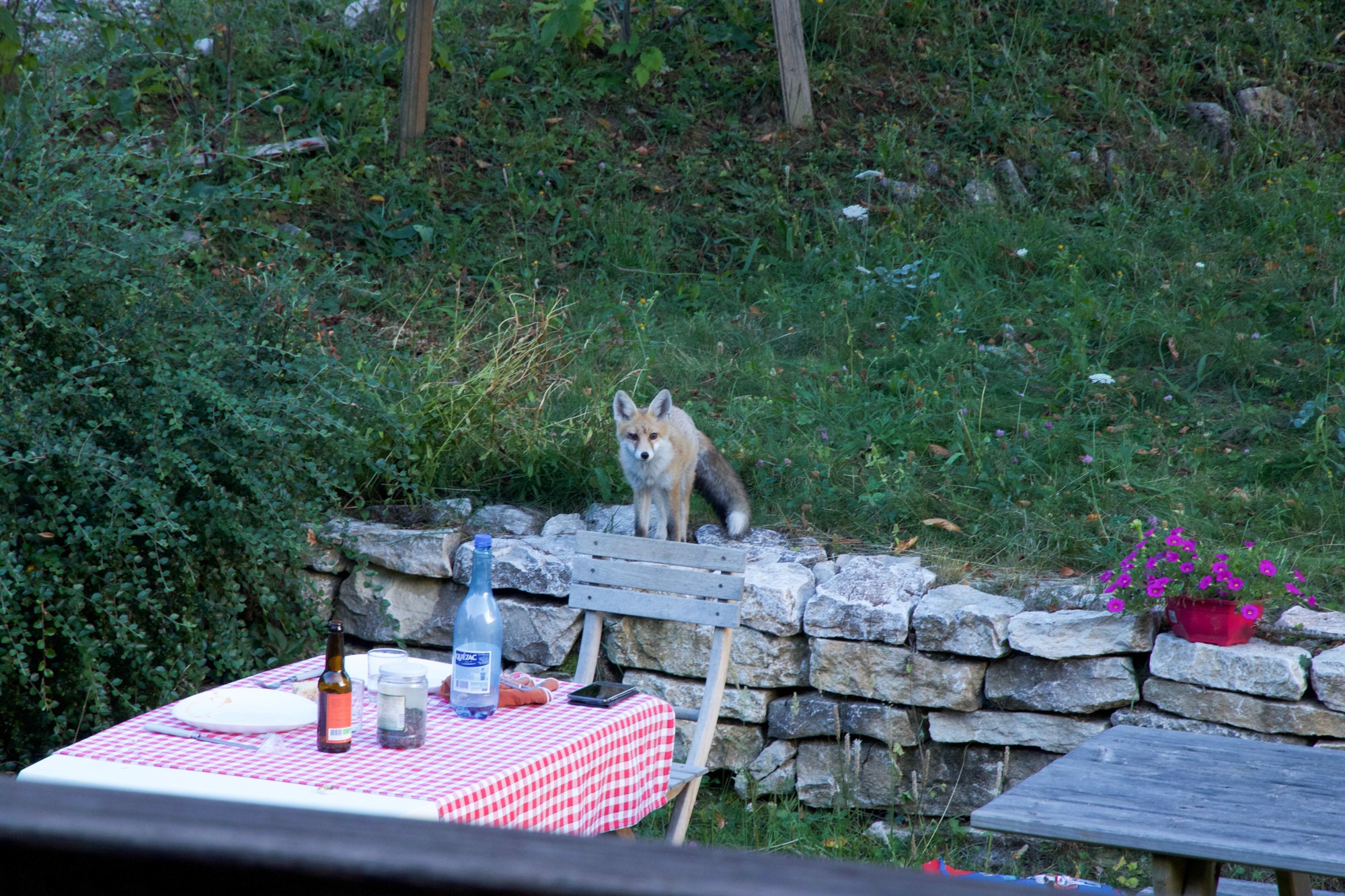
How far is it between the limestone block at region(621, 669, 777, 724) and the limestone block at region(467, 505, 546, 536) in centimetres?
86

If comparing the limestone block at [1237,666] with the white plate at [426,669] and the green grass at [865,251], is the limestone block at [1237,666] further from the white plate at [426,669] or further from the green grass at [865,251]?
the white plate at [426,669]

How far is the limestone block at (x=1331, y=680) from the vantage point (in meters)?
4.09

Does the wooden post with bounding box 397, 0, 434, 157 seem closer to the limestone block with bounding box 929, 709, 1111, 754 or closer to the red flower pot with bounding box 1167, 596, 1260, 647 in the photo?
the limestone block with bounding box 929, 709, 1111, 754

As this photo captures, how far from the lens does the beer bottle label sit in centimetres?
266

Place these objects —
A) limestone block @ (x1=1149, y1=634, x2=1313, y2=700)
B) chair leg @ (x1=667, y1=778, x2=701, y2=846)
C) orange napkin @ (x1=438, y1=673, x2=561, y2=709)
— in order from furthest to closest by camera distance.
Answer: limestone block @ (x1=1149, y1=634, x2=1313, y2=700)
chair leg @ (x1=667, y1=778, x2=701, y2=846)
orange napkin @ (x1=438, y1=673, x2=561, y2=709)

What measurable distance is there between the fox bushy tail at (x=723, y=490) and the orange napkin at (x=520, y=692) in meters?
2.05

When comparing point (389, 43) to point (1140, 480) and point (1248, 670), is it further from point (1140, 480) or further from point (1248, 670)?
point (1248, 670)

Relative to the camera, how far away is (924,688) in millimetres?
4625

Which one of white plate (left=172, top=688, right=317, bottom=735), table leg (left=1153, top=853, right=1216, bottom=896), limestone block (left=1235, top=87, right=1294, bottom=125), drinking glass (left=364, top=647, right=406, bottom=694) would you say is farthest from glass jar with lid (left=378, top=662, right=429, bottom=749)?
limestone block (left=1235, top=87, right=1294, bottom=125)

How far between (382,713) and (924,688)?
2511mm

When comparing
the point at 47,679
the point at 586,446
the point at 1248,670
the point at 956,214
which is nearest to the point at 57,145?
the point at 47,679

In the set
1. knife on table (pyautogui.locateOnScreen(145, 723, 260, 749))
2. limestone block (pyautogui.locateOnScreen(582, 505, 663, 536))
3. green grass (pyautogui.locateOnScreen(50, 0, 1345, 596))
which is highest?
green grass (pyautogui.locateOnScreen(50, 0, 1345, 596))

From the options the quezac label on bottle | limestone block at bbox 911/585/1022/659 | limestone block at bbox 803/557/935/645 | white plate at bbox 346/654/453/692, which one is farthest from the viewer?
limestone block at bbox 803/557/935/645

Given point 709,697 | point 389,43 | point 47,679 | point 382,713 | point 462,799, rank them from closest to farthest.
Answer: point 462,799 < point 382,713 < point 709,697 < point 47,679 < point 389,43
